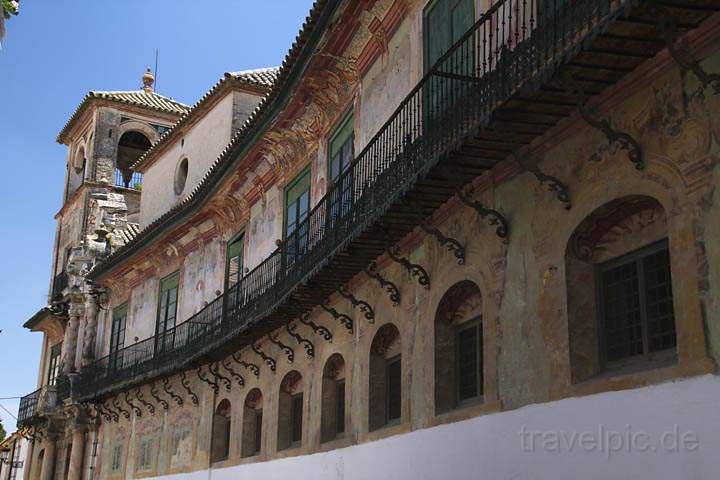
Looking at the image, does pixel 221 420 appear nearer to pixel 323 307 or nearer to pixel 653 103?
pixel 323 307

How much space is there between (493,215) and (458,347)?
1995mm

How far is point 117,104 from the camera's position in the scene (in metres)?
39.0

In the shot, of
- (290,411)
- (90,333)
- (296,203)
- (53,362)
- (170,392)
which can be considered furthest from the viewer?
(53,362)

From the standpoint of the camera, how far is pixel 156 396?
83.3 feet

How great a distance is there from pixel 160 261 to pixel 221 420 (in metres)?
7.35

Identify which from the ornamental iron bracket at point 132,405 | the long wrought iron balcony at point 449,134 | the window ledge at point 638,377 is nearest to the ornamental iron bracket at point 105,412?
the ornamental iron bracket at point 132,405

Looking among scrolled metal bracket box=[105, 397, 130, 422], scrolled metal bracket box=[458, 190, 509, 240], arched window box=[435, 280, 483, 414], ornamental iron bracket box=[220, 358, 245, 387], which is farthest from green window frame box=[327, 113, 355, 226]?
scrolled metal bracket box=[105, 397, 130, 422]

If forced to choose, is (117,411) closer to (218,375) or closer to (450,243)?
(218,375)

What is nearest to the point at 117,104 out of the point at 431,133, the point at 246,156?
the point at 246,156

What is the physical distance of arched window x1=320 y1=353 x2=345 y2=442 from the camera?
1566cm

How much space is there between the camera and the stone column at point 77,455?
31141mm

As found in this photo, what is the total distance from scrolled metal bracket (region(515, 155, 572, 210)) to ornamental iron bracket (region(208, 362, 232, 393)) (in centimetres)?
1261

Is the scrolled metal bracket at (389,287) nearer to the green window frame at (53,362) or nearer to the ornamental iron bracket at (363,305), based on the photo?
the ornamental iron bracket at (363,305)

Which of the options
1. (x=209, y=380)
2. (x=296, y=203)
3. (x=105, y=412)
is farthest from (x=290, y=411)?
(x=105, y=412)
